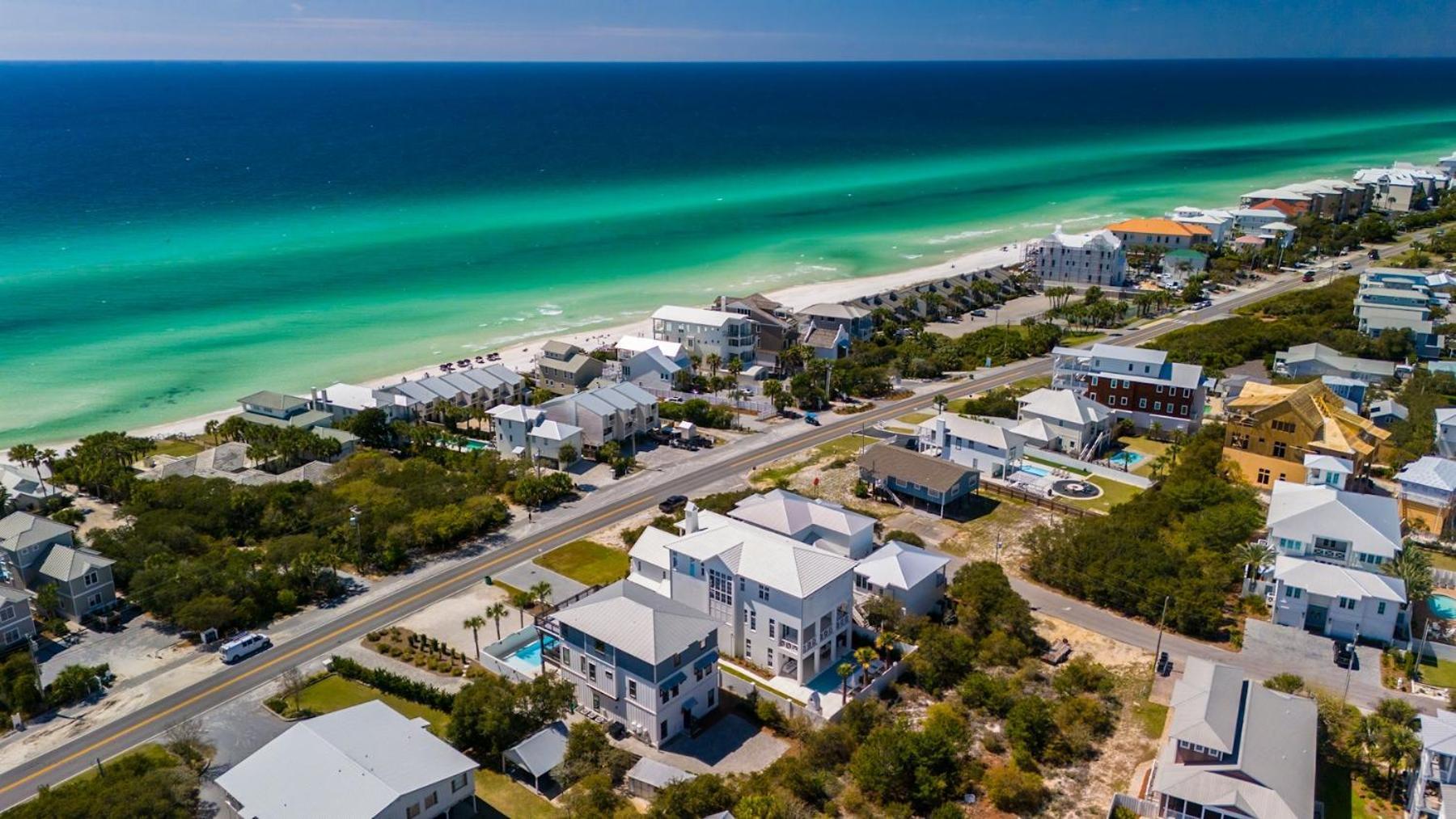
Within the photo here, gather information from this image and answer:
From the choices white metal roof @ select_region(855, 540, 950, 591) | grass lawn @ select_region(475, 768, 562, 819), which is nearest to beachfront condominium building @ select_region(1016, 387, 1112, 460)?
white metal roof @ select_region(855, 540, 950, 591)

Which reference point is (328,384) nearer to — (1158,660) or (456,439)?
(456,439)

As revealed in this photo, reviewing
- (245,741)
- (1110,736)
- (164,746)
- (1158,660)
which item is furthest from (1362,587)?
(164,746)

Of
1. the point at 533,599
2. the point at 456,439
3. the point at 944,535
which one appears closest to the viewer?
the point at 533,599

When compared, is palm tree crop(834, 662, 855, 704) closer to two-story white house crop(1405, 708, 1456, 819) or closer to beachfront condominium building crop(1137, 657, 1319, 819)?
beachfront condominium building crop(1137, 657, 1319, 819)

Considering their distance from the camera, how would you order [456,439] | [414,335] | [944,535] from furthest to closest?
[414,335] → [456,439] → [944,535]

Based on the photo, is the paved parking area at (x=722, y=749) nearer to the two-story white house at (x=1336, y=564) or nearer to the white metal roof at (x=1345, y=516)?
the two-story white house at (x=1336, y=564)

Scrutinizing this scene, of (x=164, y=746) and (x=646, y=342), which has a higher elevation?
(x=646, y=342)

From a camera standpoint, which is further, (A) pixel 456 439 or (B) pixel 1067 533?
(A) pixel 456 439

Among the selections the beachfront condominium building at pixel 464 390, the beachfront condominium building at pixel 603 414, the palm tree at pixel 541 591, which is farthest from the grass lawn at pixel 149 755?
the beachfront condominium building at pixel 464 390

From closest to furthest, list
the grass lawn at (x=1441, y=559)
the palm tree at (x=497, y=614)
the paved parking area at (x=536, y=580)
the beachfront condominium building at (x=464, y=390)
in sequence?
the palm tree at (x=497, y=614) → the paved parking area at (x=536, y=580) → the grass lawn at (x=1441, y=559) → the beachfront condominium building at (x=464, y=390)
